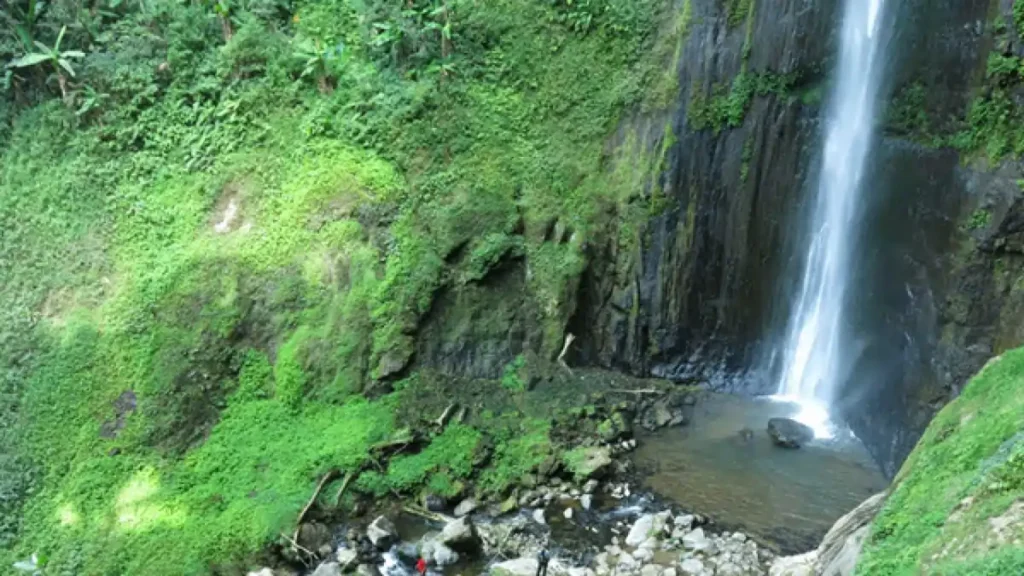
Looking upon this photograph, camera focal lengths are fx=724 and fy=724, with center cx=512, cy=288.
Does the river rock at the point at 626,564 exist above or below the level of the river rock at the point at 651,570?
below

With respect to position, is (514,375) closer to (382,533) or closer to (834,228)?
(382,533)

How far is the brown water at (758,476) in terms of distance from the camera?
10.4m

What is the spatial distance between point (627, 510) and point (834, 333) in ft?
16.8

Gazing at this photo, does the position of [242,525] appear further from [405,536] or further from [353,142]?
[353,142]

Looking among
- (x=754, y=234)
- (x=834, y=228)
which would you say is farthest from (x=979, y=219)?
(x=754, y=234)

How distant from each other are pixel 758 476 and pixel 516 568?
14.2 feet

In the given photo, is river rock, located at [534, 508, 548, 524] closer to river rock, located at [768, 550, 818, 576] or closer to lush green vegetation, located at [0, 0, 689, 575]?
lush green vegetation, located at [0, 0, 689, 575]

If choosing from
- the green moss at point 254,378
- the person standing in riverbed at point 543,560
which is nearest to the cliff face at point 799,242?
the person standing in riverbed at point 543,560

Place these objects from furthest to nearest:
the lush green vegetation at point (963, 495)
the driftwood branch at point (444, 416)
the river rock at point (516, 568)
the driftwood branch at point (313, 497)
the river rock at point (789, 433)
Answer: the driftwood branch at point (444, 416), the river rock at point (789, 433), the driftwood branch at point (313, 497), the river rock at point (516, 568), the lush green vegetation at point (963, 495)

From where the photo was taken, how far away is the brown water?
10.4 meters

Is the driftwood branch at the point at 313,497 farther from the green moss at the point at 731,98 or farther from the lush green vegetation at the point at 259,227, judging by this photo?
the green moss at the point at 731,98

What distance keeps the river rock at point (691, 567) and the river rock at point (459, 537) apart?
2.85 metres

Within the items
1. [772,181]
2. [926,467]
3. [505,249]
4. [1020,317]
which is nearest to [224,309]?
[505,249]

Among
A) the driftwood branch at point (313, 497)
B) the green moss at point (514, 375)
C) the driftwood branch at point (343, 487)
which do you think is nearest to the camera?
the driftwood branch at point (313, 497)
